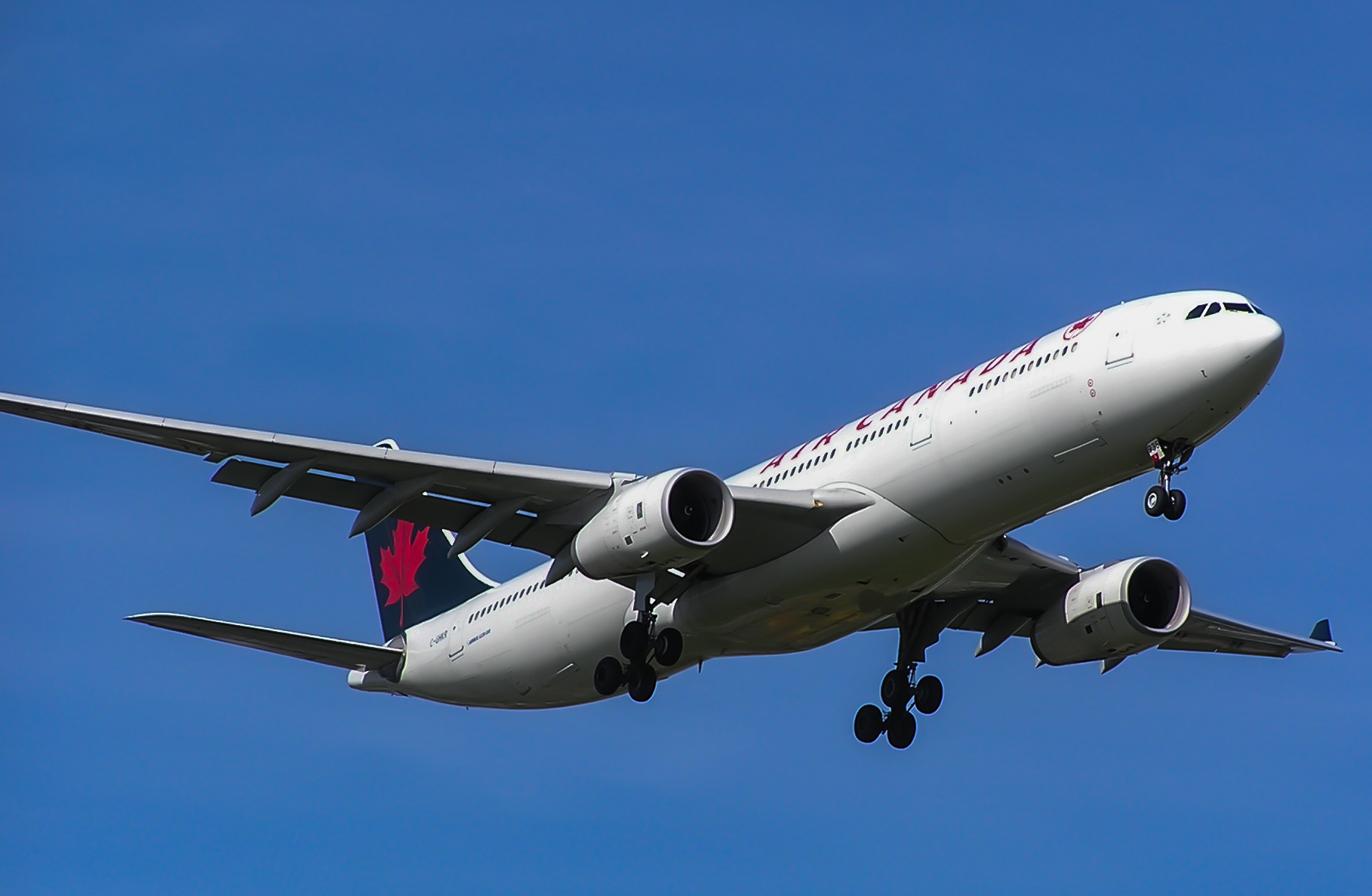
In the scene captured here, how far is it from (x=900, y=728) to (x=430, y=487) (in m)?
10.5

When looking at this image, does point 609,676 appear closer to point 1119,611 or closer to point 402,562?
point 1119,611

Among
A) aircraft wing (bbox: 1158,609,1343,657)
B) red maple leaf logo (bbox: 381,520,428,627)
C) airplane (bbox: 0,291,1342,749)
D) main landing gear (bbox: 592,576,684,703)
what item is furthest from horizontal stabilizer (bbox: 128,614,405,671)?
aircraft wing (bbox: 1158,609,1343,657)

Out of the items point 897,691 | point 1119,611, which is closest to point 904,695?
point 897,691

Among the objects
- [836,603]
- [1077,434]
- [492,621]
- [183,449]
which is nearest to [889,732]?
[836,603]

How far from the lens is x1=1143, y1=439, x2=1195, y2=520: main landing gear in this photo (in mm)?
25281

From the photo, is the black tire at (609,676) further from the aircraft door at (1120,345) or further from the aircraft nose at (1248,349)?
the aircraft nose at (1248,349)

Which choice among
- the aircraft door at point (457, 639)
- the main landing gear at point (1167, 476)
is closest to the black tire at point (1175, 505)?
the main landing gear at point (1167, 476)

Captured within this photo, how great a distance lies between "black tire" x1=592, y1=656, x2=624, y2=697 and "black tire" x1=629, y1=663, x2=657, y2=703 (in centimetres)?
32

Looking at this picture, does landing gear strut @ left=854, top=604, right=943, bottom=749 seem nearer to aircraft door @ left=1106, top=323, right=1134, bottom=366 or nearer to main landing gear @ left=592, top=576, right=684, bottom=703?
main landing gear @ left=592, top=576, right=684, bottom=703

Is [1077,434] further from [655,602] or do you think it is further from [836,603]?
[655,602]

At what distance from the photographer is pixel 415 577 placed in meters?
38.2

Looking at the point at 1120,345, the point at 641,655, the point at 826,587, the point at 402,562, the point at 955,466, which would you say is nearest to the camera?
the point at 1120,345

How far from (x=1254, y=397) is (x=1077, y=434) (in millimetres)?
2503

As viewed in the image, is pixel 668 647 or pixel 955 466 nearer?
pixel 955 466
